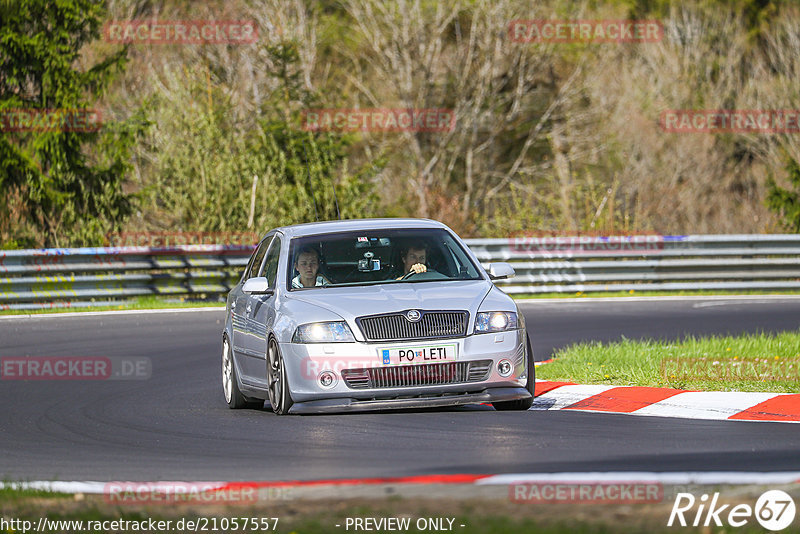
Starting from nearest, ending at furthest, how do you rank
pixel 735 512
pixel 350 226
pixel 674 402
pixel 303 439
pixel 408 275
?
pixel 735 512, pixel 303 439, pixel 674 402, pixel 408 275, pixel 350 226

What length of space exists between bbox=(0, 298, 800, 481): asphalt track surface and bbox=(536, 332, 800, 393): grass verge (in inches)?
62.1

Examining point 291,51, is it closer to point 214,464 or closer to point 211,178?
point 211,178

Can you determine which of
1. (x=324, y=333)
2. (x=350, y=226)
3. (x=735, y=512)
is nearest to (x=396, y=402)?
(x=324, y=333)

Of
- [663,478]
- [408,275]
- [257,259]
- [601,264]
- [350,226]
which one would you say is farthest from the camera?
[601,264]

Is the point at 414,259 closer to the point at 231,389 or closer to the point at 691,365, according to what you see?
the point at 231,389

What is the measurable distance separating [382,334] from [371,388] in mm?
396

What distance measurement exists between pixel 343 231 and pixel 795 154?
37506mm

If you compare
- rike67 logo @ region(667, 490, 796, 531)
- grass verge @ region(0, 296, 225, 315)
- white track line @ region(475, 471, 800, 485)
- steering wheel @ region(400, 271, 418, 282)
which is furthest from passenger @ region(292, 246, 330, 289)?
grass verge @ region(0, 296, 225, 315)

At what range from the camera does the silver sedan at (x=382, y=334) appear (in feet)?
31.9

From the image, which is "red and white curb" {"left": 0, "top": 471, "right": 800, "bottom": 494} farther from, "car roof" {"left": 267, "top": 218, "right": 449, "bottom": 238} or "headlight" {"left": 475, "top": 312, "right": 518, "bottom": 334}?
"car roof" {"left": 267, "top": 218, "right": 449, "bottom": 238}

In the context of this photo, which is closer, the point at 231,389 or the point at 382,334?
the point at 382,334

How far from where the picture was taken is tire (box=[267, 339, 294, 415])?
997 centimetres

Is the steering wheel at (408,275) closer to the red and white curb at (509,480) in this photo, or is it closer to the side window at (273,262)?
the side window at (273,262)

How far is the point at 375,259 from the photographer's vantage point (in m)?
11.0
